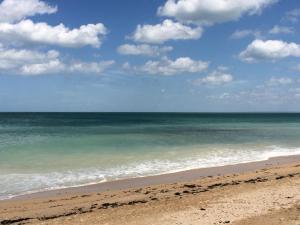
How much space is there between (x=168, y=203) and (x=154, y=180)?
5.42 meters

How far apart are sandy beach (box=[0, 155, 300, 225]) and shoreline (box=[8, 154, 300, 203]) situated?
0.04 meters

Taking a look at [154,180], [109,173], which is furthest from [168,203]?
[109,173]

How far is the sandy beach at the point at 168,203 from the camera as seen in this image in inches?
372

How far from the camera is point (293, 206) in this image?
9.92m

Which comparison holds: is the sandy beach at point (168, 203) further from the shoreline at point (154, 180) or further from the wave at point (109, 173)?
the wave at point (109, 173)

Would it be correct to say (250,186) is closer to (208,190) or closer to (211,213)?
(208,190)

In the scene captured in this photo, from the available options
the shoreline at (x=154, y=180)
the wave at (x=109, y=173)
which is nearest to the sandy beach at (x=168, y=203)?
the shoreline at (x=154, y=180)

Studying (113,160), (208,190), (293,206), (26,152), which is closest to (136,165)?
(113,160)

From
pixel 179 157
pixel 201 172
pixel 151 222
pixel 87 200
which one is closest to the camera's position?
pixel 151 222

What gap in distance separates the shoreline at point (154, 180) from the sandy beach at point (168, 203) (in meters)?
0.04

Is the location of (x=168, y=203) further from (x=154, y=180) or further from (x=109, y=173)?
(x=109, y=173)

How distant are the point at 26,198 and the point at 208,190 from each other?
6.28m

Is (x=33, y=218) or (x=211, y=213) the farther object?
(x=33, y=218)

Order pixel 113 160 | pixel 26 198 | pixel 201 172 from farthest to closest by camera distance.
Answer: pixel 113 160
pixel 201 172
pixel 26 198
